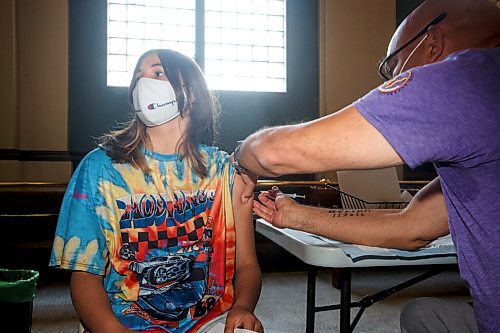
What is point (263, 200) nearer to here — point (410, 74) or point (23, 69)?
point (410, 74)

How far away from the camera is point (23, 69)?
4.43 meters

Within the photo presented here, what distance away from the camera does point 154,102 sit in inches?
51.1

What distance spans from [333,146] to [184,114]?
2.42 feet

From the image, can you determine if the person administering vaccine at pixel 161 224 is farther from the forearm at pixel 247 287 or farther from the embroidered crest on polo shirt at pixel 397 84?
the embroidered crest on polo shirt at pixel 397 84

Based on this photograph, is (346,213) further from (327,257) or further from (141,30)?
(141,30)

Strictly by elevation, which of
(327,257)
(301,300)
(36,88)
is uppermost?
(36,88)

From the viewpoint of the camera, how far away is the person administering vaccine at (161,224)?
1.12 m

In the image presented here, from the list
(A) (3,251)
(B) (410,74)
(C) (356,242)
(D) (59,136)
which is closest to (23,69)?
(D) (59,136)

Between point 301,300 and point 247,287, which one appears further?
point 301,300

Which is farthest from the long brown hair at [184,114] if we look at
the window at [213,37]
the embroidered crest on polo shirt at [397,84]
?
the window at [213,37]

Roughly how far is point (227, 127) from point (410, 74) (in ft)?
14.4

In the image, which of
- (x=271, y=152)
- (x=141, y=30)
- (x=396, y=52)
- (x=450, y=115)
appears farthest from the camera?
(x=141, y=30)

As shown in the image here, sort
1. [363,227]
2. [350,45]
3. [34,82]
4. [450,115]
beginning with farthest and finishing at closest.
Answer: [350,45] → [34,82] → [363,227] → [450,115]

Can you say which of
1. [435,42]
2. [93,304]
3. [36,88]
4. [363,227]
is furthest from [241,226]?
[36,88]
